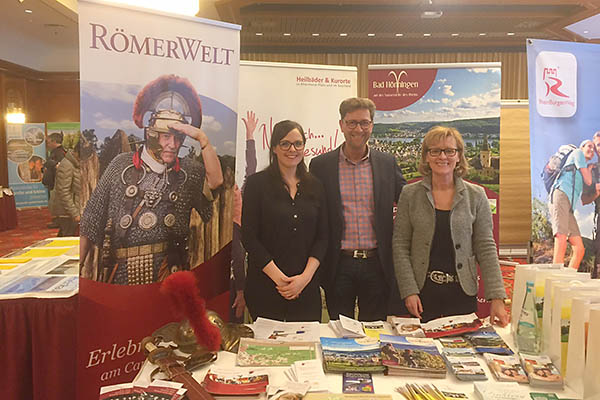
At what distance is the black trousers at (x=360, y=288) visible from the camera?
2.33 metres

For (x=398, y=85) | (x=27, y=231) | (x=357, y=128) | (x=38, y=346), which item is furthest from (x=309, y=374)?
(x=27, y=231)

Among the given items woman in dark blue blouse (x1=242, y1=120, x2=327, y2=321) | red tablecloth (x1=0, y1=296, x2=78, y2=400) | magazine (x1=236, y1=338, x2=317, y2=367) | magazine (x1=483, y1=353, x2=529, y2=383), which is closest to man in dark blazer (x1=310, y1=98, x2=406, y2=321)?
woman in dark blue blouse (x1=242, y1=120, x2=327, y2=321)

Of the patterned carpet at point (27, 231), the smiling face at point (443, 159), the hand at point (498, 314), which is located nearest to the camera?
the hand at point (498, 314)

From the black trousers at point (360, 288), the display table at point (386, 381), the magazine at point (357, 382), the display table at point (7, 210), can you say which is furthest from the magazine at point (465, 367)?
the display table at point (7, 210)

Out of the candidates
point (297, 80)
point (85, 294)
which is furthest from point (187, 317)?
point (297, 80)

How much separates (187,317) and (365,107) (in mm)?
1332

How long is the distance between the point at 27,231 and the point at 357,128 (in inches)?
288

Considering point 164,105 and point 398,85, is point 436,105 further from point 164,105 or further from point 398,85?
point 164,105

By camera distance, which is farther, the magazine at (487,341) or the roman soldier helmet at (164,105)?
the roman soldier helmet at (164,105)

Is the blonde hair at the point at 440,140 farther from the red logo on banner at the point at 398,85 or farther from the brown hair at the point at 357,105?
the red logo on banner at the point at 398,85

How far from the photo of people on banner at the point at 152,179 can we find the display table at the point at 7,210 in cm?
677

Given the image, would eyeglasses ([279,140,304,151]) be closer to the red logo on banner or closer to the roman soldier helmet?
the roman soldier helmet

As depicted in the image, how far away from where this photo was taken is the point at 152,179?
212 cm

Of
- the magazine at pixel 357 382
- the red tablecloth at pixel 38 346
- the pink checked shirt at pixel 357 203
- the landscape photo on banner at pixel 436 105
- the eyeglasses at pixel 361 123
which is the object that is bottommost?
the red tablecloth at pixel 38 346
